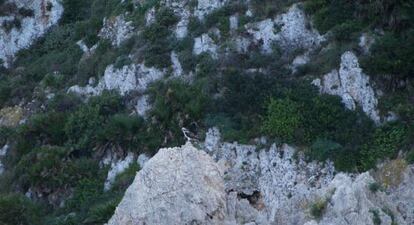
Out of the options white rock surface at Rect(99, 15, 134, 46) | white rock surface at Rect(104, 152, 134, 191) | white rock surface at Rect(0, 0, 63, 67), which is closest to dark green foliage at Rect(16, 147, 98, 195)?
white rock surface at Rect(104, 152, 134, 191)

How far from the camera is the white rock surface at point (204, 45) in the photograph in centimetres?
3453

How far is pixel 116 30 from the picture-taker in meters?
38.7

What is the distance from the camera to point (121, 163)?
32.4m

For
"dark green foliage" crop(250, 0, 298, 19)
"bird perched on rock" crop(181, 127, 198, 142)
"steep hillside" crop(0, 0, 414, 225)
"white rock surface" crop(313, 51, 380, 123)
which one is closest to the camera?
"steep hillside" crop(0, 0, 414, 225)

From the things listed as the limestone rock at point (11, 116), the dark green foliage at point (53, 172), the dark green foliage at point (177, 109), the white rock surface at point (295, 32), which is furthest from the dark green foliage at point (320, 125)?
the limestone rock at point (11, 116)

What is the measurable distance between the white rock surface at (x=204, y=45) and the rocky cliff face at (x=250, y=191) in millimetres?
4527

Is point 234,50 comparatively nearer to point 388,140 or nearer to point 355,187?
point 388,140

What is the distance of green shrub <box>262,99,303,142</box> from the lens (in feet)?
97.9

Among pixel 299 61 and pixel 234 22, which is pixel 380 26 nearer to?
pixel 299 61

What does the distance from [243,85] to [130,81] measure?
545cm

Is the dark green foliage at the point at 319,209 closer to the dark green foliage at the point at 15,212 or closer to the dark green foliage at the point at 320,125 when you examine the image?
the dark green foliage at the point at 320,125

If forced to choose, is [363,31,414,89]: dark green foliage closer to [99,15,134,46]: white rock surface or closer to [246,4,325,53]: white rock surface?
[246,4,325,53]: white rock surface

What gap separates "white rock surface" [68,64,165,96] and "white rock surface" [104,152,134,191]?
3397 mm

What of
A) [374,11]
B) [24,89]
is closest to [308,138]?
[374,11]
